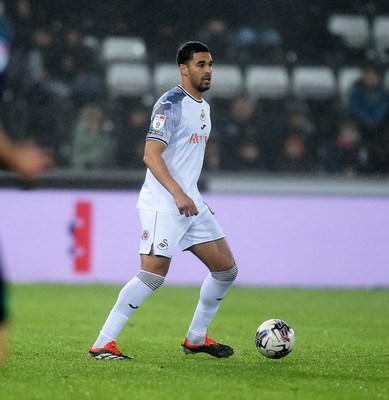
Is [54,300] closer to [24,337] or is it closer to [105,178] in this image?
[105,178]

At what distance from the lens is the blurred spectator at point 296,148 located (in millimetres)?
14644

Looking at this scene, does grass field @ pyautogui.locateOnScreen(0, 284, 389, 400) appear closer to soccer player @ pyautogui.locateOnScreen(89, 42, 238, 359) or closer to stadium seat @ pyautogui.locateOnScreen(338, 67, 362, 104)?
soccer player @ pyautogui.locateOnScreen(89, 42, 238, 359)

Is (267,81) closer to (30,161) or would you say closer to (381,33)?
(381,33)

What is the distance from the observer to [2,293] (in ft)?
15.6

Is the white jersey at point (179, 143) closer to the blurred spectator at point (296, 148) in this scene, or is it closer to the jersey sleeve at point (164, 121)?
the jersey sleeve at point (164, 121)

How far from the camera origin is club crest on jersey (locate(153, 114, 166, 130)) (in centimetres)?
727

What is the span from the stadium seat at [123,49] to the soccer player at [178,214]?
743cm

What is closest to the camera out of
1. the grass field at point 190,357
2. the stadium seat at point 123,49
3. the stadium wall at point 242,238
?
the grass field at point 190,357

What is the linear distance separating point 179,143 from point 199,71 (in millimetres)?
518

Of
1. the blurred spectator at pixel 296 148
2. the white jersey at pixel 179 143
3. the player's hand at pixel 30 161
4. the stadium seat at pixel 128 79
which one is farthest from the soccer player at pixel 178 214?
the stadium seat at pixel 128 79

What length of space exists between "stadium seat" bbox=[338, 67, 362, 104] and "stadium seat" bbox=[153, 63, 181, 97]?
227cm

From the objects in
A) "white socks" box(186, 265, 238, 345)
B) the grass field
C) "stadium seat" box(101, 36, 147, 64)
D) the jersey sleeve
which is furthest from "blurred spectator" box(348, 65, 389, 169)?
the jersey sleeve

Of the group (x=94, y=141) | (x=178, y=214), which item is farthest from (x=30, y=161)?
(x=94, y=141)

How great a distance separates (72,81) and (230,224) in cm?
290
